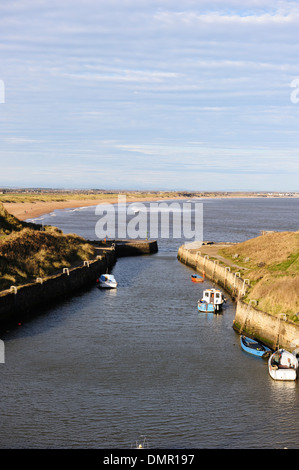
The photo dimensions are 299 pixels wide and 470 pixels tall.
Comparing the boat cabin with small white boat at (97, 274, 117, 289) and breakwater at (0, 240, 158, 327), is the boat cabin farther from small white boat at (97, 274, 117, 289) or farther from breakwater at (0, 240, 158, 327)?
breakwater at (0, 240, 158, 327)

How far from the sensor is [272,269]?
57594 mm

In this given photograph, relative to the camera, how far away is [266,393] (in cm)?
3234

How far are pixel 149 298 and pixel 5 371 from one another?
26.1m

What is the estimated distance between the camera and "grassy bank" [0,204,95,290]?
53.8 metres

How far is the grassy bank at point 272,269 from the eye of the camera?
139 feet

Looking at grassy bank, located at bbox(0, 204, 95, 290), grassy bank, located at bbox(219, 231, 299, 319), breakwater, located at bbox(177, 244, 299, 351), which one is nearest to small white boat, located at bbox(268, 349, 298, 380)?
breakwater, located at bbox(177, 244, 299, 351)

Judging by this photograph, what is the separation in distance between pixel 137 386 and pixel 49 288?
2456cm

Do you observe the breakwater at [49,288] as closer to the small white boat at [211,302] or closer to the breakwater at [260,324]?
the small white boat at [211,302]

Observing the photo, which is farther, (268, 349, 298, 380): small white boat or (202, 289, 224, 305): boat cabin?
(202, 289, 224, 305): boat cabin

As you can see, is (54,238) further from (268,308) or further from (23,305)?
(268,308)

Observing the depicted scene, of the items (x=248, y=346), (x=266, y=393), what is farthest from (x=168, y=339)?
(x=266, y=393)

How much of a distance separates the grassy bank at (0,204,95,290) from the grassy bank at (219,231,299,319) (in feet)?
77.0

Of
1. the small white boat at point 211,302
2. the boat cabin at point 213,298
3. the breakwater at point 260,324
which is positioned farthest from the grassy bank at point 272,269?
the small white boat at point 211,302

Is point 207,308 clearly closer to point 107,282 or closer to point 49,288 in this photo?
point 107,282
